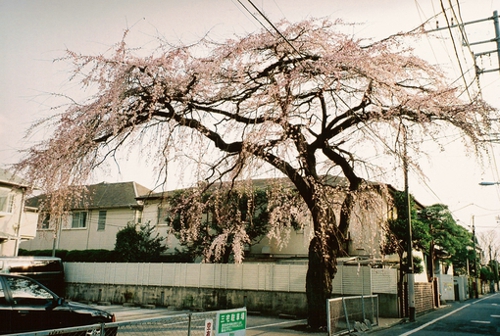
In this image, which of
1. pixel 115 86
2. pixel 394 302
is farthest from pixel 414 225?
pixel 115 86

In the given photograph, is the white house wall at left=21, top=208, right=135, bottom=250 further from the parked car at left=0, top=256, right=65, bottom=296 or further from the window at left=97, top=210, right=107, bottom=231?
the parked car at left=0, top=256, right=65, bottom=296

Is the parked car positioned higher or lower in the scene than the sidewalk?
higher

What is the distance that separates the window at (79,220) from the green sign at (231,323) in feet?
109

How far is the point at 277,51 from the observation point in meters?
10.5

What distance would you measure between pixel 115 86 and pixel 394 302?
1532 centimetres

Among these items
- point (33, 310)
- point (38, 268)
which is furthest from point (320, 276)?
point (38, 268)

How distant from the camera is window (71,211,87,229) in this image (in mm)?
35844

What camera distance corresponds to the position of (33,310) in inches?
301

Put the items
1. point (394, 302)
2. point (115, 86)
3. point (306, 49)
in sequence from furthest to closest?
point (394, 302) < point (306, 49) < point (115, 86)

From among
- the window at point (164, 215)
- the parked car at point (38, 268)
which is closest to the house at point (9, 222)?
the parked car at point (38, 268)

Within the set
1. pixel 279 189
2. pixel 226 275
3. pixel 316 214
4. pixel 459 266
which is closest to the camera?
pixel 316 214

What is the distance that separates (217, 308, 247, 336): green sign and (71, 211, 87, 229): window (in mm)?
33075

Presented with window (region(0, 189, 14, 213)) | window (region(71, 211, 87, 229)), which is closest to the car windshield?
window (region(0, 189, 14, 213))

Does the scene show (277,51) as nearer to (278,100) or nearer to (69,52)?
(278,100)
